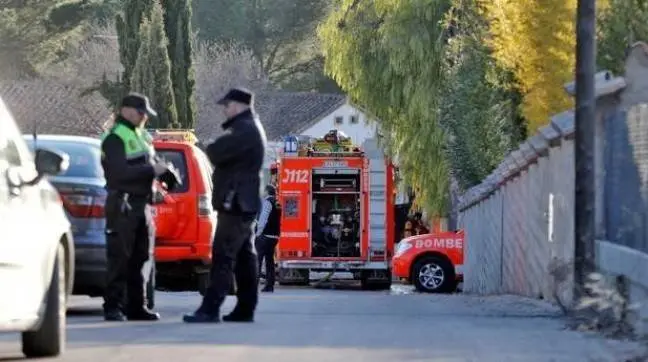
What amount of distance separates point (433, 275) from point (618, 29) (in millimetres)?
12835

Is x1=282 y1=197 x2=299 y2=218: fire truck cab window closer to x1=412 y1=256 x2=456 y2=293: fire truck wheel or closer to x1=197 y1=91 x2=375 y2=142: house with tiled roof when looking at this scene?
x1=412 y1=256 x2=456 y2=293: fire truck wheel

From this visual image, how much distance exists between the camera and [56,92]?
6450cm

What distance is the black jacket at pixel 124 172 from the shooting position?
12539 millimetres

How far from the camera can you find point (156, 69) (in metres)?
50.8

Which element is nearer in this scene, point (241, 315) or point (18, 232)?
point (18, 232)

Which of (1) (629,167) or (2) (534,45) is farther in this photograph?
(2) (534,45)

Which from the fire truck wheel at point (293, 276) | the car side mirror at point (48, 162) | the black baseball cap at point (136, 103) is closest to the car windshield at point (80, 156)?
the black baseball cap at point (136, 103)

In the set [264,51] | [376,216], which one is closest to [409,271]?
[376,216]

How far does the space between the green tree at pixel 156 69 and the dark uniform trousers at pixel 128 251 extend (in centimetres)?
3731

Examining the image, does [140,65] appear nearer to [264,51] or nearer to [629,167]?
[264,51]

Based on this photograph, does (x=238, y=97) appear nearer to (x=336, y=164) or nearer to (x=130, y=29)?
(x=336, y=164)

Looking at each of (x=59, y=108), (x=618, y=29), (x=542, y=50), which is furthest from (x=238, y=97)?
(x=59, y=108)

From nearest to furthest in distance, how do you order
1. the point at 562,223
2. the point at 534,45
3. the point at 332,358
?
the point at 332,358 < the point at 562,223 < the point at 534,45

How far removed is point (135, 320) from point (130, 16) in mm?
39490
